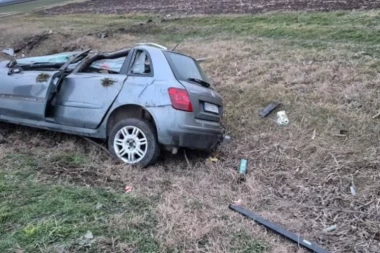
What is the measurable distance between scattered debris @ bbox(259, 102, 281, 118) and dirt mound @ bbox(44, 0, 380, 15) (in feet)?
22.4

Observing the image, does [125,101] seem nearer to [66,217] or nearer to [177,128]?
[177,128]

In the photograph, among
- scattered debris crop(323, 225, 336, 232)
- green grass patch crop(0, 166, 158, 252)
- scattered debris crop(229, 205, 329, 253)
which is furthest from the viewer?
scattered debris crop(323, 225, 336, 232)

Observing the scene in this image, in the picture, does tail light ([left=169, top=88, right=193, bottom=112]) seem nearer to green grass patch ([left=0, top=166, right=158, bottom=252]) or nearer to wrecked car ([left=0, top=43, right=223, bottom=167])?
wrecked car ([left=0, top=43, right=223, bottom=167])

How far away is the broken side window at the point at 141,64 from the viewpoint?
18.0 feet

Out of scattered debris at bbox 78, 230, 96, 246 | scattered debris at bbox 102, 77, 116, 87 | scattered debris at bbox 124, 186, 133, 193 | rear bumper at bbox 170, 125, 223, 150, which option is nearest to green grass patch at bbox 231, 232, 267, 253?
scattered debris at bbox 78, 230, 96, 246

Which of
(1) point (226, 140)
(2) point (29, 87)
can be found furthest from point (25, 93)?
(1) point (226, 140)

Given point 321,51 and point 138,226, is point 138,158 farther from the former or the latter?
point 321,51

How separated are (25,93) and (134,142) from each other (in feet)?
5.59

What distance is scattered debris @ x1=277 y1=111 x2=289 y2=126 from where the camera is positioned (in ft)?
22.4

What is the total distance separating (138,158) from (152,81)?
3.03 feet

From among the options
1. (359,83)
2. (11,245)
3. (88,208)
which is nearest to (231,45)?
(359,83)

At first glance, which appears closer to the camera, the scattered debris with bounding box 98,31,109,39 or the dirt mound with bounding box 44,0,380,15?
the dirt mound with bounding box 44,0,380,15

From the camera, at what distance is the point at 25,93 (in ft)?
19.2

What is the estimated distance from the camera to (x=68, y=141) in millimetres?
5938
